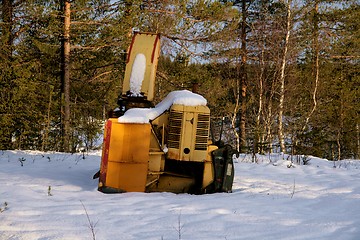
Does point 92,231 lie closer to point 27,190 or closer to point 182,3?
point 27,190

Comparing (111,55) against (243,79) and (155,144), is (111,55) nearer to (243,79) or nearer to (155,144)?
(155,144)

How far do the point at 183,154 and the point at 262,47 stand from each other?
1380 cm

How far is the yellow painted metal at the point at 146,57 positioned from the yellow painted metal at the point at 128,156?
740mm

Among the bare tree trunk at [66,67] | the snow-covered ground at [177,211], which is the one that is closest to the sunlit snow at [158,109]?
the snow-covered ground at [177,211]

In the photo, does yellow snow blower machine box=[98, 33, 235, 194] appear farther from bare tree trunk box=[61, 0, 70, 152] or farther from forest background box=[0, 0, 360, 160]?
bare tree trunk box=[61, 0, 70, 152]

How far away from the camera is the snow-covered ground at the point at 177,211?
3000 millimetres

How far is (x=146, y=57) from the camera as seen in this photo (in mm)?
5371

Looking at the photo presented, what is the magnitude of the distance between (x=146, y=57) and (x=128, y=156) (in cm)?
144

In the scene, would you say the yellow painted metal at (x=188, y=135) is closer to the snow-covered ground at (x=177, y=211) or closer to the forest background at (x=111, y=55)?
the snow-covered ground at (x=177, y=211)

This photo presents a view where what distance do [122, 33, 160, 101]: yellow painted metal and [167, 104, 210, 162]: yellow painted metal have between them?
0.62 metres

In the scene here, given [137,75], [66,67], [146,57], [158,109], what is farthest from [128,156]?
[66,67]

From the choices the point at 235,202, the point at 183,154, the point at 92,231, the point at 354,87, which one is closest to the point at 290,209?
the point at 235,202

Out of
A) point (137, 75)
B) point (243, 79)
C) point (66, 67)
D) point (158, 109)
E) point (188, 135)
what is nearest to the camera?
point (188, 135)

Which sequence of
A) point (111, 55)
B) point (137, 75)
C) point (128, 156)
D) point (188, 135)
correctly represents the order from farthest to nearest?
point (111, 55), point (137, 75), point (188, 135), point (128, 156)
